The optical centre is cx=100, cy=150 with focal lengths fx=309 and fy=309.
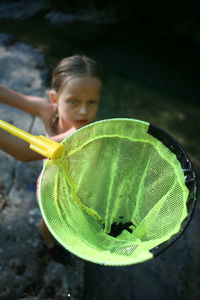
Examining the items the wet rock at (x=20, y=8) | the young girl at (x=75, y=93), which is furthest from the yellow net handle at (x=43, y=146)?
the wet rock at (x=20, y=8)

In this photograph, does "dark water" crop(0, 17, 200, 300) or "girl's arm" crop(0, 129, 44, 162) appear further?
"dark water" crop(0, 17, 200, 300)

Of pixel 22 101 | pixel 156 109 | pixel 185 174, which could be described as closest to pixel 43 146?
pixel 185 174

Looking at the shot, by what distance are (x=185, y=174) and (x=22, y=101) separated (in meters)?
1.14

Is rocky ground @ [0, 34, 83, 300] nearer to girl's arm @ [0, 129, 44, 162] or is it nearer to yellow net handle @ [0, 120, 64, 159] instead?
girl's arm @ [0, 129, 44, 162]

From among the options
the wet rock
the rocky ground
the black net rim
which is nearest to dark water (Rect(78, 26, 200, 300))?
the rocky ground

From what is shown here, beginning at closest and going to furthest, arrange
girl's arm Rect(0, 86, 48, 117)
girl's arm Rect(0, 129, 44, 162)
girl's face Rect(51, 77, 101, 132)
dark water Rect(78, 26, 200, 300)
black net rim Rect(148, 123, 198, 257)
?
black net rim Rect(148, 123, 198, 257)
girl's arm Rect(0, 129, 44, 162)
girl's face Rect(51, 77, 101, 132)
girl's arm Rect(0, 86, 48, 117)
dark water Rect(78, 26, 200, 300)

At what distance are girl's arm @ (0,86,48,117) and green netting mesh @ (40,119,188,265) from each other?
64 centimetres

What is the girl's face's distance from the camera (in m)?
1.60

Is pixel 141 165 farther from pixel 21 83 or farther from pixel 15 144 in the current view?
pixel 21 83

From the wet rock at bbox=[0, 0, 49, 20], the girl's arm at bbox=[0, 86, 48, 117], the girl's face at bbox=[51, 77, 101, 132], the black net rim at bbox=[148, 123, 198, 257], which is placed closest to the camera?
the black net rim at bbox=[148, 123, 198, 257]

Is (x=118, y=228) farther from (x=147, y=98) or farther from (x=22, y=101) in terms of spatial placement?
(x=147, y=98)

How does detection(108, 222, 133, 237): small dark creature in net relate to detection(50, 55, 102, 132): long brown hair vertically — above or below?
below

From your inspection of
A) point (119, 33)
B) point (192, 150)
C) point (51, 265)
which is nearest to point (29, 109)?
point (51, 265)

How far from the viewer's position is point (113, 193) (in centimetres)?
163
